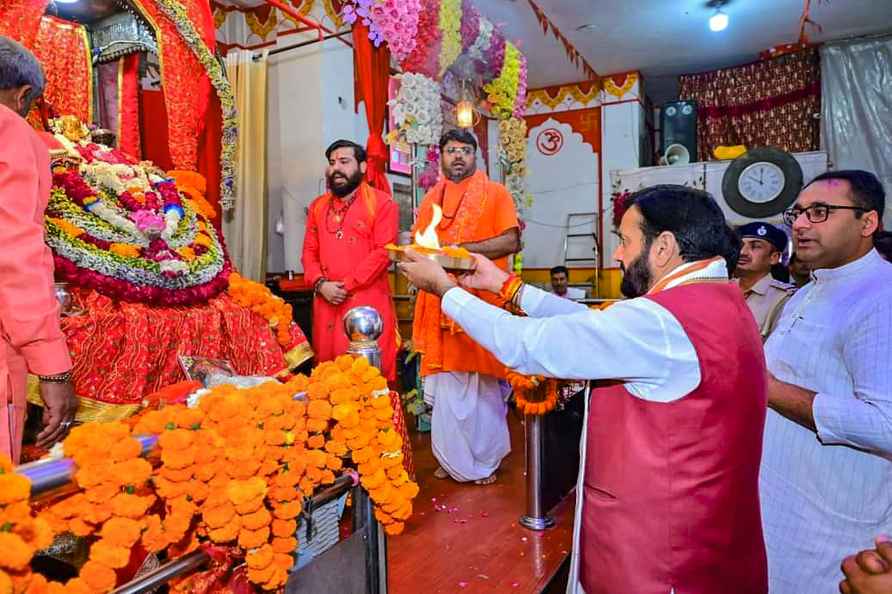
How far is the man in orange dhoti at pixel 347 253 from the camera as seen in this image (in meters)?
3.48

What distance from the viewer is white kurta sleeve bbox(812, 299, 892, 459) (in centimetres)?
146

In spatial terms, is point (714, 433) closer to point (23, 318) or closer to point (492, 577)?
point (492, 577)

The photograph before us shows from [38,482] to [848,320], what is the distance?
187 cm

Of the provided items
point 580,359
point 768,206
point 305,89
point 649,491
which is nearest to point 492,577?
point 649,491

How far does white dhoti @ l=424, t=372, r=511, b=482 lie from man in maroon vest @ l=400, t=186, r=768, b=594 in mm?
2014

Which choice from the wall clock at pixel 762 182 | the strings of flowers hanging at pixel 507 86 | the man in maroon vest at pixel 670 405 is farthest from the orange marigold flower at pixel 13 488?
the wall clock at pixel 762 182

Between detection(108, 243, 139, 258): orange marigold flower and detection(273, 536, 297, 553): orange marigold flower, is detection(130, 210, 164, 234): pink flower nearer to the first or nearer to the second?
detection(108, 243, 139, 258): orange marigold flower

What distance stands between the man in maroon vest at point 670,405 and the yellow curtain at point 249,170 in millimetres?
4111

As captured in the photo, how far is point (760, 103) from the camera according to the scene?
8.34 metres

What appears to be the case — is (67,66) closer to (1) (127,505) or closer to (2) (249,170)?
(2) (249,170)

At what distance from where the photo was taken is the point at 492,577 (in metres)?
2.37

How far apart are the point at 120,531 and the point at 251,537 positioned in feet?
0.71

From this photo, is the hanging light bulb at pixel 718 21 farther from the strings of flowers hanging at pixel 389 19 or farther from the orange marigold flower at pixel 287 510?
the orange marigold flower at pixel 287 510

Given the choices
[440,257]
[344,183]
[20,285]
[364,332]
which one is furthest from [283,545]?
[344,183]
